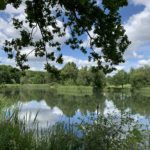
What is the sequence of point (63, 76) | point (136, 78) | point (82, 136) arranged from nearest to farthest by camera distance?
1. point (82, 136)
2. point (63, 76)
3. point (136, 78)

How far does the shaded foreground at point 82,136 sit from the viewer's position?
21.1ft

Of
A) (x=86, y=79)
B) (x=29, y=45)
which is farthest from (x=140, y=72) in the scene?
(x=29, y=45)

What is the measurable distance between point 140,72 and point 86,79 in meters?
17.1

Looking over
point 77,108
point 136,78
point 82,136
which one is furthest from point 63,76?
point 136,78

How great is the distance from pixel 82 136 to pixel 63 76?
4.89 ft

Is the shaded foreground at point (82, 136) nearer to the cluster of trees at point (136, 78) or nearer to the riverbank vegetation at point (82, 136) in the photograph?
the riverbank vegetation at point (82, 136)

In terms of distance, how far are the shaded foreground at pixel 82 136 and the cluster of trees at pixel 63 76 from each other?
3.73 ft

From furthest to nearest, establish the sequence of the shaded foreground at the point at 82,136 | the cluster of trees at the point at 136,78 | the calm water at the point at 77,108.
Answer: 1. the cluster of trees at the point at 136,78
2. the calm water at the point at 77,108
3. the shaded foreground at the point at 82,136

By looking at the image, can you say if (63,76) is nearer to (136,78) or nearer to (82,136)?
(82,136)

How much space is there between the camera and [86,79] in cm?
9044

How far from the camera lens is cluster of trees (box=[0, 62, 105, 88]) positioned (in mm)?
7961

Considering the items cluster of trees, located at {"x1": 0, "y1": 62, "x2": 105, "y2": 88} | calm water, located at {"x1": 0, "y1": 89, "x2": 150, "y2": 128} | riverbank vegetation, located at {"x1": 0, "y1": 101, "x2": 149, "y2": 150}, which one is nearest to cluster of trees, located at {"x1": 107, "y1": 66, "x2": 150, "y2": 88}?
cluster of trees, located at {"x1": 0, "y1": 62, "x2": 105, "y2": 88}

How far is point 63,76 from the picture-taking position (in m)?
7.85

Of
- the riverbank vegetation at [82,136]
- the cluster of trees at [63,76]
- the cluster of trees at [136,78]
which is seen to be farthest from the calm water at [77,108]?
the cluster of trees at [136,78]
